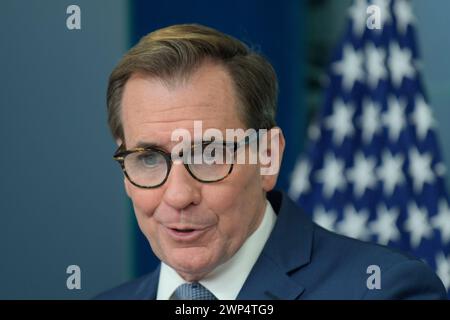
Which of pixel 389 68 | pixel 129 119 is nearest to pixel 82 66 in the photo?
pixel 129 119

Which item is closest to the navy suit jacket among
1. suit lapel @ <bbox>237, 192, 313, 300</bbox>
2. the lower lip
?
suit lapel @ <bbox>237, 192, 313, 300</bbox>

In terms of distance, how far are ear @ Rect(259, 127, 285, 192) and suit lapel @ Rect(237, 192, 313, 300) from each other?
0.21 feet

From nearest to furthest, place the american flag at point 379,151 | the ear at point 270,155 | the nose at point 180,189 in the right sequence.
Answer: the nose at point 180,189, the ear at point 270,155, the american flag at point 379,151

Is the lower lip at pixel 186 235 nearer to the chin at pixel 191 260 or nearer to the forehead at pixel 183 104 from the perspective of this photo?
the chin at pixel 191 260

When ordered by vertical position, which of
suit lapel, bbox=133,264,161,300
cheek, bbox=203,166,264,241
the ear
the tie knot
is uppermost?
the ear

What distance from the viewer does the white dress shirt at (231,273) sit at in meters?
1.45

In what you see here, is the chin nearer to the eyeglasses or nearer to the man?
the man

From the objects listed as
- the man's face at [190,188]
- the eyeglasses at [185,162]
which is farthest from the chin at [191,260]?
the eyeglasses at [185,162]

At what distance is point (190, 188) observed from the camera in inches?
54.0

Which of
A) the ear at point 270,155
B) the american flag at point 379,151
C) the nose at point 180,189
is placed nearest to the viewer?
the nose at point 180,189

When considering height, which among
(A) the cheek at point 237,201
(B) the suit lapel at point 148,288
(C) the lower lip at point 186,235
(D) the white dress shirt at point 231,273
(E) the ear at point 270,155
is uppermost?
(E) the ear at point 270,155

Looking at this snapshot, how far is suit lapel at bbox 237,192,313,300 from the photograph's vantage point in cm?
143

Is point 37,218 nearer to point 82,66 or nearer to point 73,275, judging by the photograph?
point 73,275

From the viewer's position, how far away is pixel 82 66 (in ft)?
6.72
